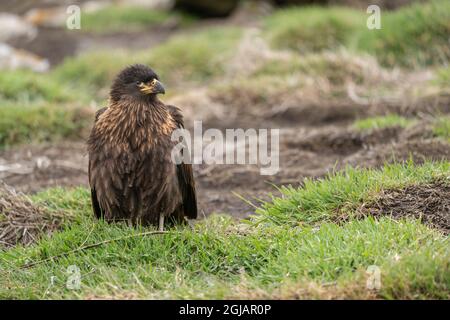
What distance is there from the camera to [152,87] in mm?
5699

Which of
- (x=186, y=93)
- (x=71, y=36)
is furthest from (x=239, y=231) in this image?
(x=71, y=36)

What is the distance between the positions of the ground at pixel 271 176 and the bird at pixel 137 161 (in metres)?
0.24

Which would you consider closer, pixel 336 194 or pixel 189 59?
pixel 336 194

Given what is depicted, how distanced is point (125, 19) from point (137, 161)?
12.2 meters

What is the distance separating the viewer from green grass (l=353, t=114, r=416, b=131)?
8086 mm

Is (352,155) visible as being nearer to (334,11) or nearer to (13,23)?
(334,11)

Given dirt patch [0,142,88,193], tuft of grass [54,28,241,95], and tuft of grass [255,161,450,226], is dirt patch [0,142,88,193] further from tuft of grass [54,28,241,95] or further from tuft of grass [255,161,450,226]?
tuft of grass [54,28,241,95]

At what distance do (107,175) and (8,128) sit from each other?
4.05 meters

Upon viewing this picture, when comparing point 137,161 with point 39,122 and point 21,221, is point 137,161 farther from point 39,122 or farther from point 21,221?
point 39,122

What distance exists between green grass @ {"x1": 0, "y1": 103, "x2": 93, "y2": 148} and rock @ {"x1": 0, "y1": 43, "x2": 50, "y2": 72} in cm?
345

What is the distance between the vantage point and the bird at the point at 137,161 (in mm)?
5441

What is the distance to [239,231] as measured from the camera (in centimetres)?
533

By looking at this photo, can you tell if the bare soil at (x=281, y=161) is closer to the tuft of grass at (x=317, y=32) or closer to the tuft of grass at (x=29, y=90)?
the tuft of grass at (x=29, y=90)

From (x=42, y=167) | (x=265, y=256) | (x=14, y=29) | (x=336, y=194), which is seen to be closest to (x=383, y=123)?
(x=336, y=194)
